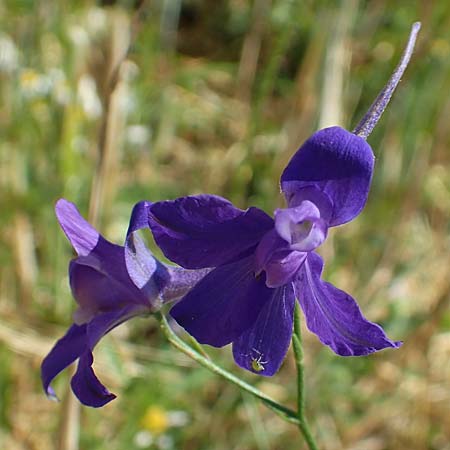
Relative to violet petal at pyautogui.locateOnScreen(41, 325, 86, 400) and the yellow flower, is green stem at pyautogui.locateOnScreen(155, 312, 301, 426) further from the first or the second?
the yellow flower

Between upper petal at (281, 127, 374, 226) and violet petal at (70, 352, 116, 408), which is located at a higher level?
upper petal at (281, 127, 374, 226)

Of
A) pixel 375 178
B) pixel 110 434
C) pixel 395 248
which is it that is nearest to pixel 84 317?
pixel 110 434

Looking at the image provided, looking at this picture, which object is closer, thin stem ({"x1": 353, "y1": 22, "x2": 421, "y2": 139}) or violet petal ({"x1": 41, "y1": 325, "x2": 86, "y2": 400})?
thin stem ({"x1": 353, "y1": 22, "x2": 421, "y2": 139})

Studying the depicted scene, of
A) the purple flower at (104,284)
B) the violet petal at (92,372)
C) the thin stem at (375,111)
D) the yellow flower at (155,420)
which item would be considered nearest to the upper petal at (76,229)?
the purple flower at (104,284)

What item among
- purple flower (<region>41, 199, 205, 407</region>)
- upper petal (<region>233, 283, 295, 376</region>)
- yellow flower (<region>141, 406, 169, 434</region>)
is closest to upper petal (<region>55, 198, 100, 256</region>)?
purple flower (<region>41, 199, 205, 407</region>)

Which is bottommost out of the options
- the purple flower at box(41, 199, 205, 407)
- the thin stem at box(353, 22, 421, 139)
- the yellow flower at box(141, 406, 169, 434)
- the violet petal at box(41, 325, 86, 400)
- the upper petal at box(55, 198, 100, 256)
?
the yellow flower at box(141, 406, 169, 434)

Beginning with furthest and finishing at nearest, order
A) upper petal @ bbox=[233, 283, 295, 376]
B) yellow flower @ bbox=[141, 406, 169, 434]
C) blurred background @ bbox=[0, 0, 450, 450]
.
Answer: blurred background @ bbox=[0, 0, 450, 450], yellow flower @ bbox=[141, 406, 169, 434], upper petal @ bbox=[233, 283, 295, 376]

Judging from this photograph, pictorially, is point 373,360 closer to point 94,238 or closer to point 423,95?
point 423,95
